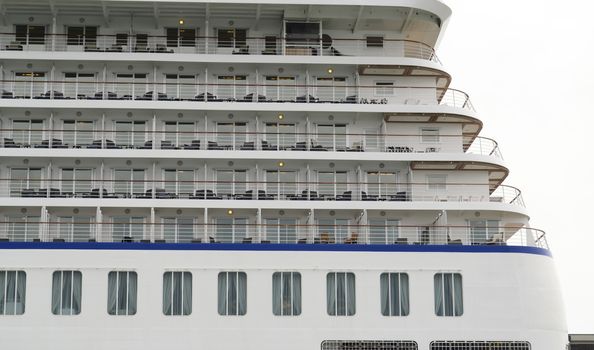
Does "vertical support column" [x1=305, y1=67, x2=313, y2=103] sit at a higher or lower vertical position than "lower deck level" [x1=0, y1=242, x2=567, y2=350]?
higher

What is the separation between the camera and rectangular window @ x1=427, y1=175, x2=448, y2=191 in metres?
44.2

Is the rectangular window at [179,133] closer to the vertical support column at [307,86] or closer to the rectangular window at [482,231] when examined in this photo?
the vertical support column at [307,86]

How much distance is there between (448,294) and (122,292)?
11669 mm

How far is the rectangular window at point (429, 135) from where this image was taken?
44.9 meters

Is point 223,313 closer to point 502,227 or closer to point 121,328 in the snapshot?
point 121,328

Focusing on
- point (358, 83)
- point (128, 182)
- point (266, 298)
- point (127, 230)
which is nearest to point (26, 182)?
point (128, 182)

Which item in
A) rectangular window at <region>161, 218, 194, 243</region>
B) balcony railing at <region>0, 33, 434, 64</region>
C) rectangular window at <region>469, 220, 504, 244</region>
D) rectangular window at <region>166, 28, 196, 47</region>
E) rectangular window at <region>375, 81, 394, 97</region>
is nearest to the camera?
rectangular window at <region>161, 218, 194, 243</region>

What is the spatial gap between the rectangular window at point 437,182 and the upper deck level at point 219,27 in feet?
18.3

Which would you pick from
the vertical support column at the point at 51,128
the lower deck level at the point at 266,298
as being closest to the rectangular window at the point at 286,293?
the lower deck level at the point at 266,298

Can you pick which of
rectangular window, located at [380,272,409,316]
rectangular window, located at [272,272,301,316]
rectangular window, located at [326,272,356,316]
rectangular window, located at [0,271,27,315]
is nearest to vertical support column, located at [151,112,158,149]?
rectangular window, located at [0,271,27,315]

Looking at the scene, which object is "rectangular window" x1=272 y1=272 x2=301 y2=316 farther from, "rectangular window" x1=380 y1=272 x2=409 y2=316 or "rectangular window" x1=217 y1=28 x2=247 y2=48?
"rectangular window" x1=217 y1=28 x2=247 y2=48

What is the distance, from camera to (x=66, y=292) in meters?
40.3

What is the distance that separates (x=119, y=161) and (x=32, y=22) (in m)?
7.32

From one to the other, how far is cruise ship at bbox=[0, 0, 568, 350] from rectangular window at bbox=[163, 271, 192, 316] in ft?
0.27
